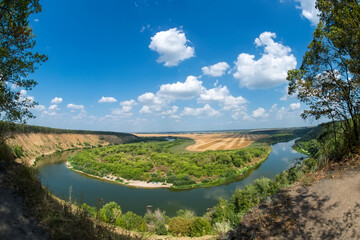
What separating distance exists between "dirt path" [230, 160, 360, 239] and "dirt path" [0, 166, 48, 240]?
6.46 meters

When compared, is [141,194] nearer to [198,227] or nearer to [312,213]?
[198,227]

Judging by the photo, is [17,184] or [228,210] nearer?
[17,184]

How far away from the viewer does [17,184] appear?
222 inches

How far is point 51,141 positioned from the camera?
9731 centimetres

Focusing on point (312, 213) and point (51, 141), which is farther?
point (51, 141)

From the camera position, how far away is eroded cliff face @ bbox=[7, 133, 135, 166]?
238 feet

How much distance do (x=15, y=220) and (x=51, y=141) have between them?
115 m

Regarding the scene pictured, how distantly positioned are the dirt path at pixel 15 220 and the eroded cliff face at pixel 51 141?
2049 inches

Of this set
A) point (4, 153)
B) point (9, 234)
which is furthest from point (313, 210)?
point (4, 153)

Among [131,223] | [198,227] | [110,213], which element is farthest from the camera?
[110,213]

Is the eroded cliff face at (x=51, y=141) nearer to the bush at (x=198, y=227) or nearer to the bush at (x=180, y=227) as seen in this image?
the bush at (x=180, y=227)

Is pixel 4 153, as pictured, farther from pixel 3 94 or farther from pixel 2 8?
pixel 2 8

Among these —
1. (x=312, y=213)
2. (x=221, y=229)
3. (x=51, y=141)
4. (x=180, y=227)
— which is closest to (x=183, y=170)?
(x=180, y=227)

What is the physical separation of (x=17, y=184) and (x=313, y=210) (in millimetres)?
10527
